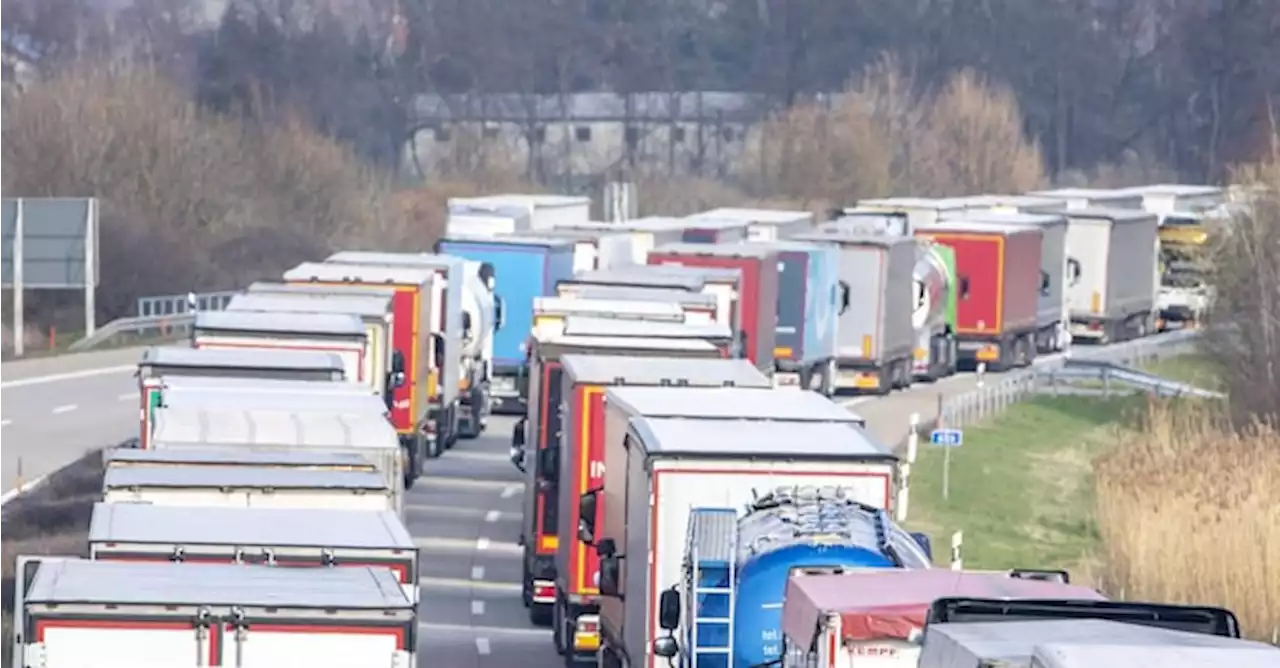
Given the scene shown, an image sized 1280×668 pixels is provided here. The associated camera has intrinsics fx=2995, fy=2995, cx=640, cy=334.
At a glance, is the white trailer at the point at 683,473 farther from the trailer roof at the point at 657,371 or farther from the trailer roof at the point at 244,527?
the trailer roof at the point at 244,527

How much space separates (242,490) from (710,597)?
114 inches

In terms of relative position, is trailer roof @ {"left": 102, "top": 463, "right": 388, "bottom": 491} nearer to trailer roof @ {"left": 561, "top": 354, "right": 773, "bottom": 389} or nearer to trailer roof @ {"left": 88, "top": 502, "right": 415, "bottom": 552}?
trailer roof @ {"left": 88, "top": 502, "right": 415, "bottom": 552}

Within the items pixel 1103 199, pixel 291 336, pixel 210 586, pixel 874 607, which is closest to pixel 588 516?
pixel 874 607

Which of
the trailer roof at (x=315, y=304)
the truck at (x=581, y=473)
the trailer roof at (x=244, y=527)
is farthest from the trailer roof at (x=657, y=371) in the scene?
the trailer roof at (x=315, y=304)

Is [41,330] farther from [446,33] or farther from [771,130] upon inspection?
[446,33]

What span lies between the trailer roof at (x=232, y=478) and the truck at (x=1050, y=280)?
41122mm

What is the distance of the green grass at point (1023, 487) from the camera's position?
31.7 m

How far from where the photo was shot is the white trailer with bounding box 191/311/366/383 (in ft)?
98.1

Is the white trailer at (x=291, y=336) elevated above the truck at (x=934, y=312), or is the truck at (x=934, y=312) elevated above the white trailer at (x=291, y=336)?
the white trailer at (x=291, y=336)

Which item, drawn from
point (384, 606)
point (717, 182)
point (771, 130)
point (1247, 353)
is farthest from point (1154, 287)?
point (384, 606)

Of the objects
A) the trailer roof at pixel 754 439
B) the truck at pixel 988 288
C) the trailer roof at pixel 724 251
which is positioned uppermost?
the trailer roof at pixel 754 439

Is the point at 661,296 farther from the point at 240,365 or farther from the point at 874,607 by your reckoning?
the point at 874,607

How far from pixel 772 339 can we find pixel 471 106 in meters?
76.6

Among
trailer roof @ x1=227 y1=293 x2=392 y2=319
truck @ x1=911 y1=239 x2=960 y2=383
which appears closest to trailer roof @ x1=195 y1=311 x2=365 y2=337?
trailer roof @ x1=227 y1=293 x2=392 y2=319
